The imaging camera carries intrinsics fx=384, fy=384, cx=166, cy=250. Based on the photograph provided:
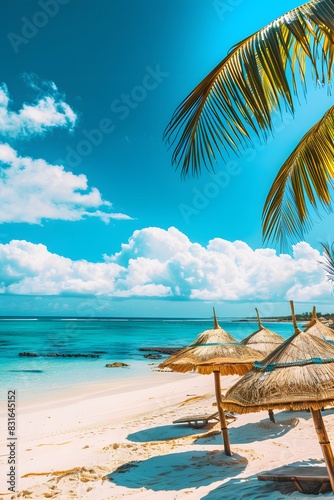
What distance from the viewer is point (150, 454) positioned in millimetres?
6695

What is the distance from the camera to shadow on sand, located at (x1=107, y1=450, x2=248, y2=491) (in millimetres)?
5281

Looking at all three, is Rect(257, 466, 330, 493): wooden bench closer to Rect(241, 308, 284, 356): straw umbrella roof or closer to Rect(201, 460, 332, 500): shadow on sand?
Rect(201, 460, 332, 500): shadow on sand

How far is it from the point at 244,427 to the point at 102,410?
18.8ft

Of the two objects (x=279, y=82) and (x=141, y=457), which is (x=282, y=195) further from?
(x=141, y=457)

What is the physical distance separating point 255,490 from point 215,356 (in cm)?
209

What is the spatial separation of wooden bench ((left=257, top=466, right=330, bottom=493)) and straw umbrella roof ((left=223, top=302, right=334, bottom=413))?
3.43 feet

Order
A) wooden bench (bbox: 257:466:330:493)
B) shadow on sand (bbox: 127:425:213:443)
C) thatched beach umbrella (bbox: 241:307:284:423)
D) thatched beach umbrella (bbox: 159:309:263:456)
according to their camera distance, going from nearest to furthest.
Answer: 1. wooden bench (bbox: 257:466:330:493)
2. thatched beach umbrella (bbox: 159:309:263:456)
3. shadow on sand (bbox: 127:425:213:443)
4. thatched beach umbrella (bbox: 241:307:284:423)

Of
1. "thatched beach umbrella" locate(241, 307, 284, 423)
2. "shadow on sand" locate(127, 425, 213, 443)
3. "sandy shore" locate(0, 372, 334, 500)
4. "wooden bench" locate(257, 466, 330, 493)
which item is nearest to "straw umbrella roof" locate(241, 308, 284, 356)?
"thatched beach umbrella" locate(241, 307, 284, 423)


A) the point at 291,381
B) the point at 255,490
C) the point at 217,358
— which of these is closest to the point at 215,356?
the point at 217,358

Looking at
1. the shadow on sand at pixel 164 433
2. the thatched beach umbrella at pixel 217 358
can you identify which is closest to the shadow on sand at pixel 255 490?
the thatched beach umbrella at pixel 217 358

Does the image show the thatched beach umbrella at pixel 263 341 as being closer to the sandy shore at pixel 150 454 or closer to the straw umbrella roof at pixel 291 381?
the sandy shore at pixel 150 454

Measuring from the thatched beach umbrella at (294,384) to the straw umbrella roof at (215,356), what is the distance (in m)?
1.95

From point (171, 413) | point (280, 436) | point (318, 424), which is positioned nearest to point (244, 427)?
point (280, 436)

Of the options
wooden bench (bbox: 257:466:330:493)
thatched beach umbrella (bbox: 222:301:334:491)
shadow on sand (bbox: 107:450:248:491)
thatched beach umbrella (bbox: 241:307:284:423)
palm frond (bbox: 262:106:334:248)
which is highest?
palm frond (bbox: 262:106:334:248)
